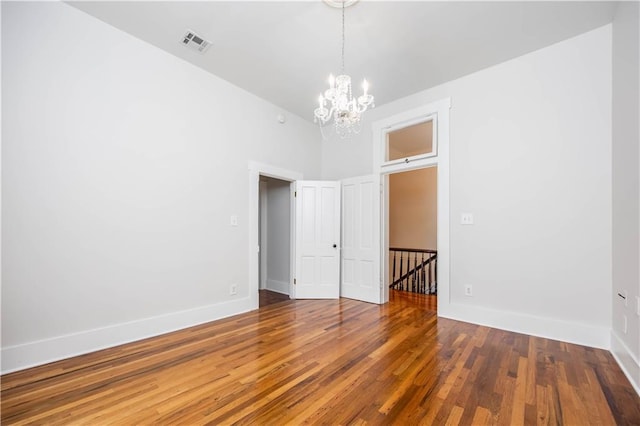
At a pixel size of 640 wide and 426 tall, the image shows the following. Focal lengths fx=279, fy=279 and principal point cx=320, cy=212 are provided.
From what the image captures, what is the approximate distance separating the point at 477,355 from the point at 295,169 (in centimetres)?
371

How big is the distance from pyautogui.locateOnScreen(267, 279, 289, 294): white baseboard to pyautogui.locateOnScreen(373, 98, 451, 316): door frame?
1845 mm

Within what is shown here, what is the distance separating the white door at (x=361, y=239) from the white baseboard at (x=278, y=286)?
109 cm

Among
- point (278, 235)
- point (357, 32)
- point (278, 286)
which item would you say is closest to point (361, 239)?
point (278, 235)

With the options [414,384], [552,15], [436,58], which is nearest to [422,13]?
[436,58]

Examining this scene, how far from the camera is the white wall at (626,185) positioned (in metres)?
2.22

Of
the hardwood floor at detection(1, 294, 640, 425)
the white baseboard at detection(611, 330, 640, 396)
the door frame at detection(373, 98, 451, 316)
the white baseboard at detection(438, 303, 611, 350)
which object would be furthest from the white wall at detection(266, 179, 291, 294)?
the white baseboard at detection(611, 330, 640, 396)

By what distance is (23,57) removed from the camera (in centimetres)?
239

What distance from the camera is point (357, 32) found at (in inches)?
116

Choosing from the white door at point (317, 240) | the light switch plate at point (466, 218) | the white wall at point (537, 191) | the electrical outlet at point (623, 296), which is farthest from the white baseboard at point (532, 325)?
the white door at point (317, 240)

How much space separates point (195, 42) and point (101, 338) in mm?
3262

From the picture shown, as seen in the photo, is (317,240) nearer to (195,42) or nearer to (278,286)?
(278,286)

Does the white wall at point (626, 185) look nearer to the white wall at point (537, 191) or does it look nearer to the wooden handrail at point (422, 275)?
the white wall at point (537, 191)

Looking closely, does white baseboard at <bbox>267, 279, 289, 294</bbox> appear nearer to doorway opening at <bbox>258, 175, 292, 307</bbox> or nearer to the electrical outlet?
doorway opening at <bbox>258, 175, 292, 307</bbox>

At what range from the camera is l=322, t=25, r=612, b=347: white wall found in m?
2.88
